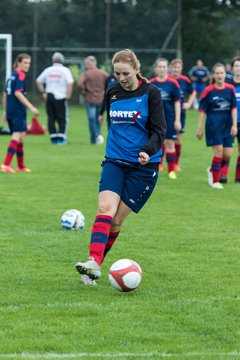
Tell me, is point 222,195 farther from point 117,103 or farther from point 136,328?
point 136,328

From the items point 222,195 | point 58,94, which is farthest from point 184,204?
point 58,94

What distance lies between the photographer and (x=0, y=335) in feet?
19.6

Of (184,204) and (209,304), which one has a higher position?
(209,304)

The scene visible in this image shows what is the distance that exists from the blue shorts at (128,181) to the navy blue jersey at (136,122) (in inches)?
3.7

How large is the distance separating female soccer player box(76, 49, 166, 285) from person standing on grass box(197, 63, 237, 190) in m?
7.05

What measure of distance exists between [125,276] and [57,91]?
55.9 ft

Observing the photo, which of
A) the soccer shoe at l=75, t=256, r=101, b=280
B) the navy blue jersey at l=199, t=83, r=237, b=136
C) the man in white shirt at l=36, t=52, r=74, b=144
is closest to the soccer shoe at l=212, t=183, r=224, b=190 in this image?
the navy blue jersey at l=199, t=83, r=237, b=136

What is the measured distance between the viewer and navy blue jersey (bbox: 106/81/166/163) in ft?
24.9

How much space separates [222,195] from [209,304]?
7.30 meters

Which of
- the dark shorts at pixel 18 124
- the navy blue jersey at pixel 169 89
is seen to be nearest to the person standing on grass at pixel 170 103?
the navy blue jersey at pixel 169 89

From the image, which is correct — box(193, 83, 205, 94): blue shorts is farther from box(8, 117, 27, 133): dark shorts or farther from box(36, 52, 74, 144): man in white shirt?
box(8, 117, 27, 133): dark shorts

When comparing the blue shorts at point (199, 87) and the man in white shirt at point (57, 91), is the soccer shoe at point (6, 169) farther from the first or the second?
the blue shorts at point (199, 87)

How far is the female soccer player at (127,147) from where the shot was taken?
750 centimetres

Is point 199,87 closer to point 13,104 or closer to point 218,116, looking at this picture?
point 13,104
